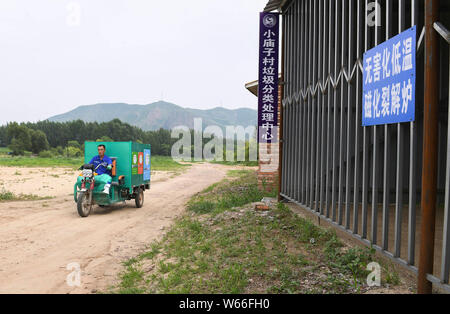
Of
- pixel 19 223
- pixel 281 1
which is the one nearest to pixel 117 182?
→ pixel 19 223

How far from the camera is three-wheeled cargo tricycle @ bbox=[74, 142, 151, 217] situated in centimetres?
941

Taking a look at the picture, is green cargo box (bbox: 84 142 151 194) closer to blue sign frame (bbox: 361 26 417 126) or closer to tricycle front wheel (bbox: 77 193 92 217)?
tricycle front wheel (bbox: 77 193 92 217)

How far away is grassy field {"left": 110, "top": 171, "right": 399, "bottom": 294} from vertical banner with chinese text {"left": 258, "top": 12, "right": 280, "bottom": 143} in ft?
7.96

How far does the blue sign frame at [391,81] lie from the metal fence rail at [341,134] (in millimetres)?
109

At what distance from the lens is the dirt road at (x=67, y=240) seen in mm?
4832

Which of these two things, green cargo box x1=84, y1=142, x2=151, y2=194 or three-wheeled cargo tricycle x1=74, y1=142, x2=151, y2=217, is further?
green cargo box x1=84, y1=142, x2=151, y2=194

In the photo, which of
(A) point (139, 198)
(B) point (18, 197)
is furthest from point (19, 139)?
(A) point (139, 198)

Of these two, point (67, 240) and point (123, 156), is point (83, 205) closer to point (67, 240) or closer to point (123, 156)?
point (123, 156)

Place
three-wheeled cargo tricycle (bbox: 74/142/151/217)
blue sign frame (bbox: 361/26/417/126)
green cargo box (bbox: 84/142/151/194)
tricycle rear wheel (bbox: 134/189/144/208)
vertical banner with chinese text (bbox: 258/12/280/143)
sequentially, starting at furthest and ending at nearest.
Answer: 1. tricycle rear wheel (bbox: 134/189/144/208)
2. green cargo box (bbox: 84/142/151/194)
3. three-wheeled cargo tricycle (bbox: 74/142/151/217)
4. vertical banner with chinese text (bbox: 258/12/280/143)
5. blue sign frame (bbox: 361/26/417/126)

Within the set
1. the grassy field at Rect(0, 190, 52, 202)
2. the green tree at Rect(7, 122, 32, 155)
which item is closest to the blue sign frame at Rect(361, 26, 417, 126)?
the grassy field at Rect(0, 190, 52, 202)

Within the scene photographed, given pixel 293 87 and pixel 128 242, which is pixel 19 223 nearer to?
pixel 128 242

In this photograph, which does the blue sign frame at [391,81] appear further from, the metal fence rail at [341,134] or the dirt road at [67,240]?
the dirt road at [67,240]

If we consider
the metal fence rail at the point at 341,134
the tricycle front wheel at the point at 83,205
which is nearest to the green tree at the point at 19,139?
the tricycle front wheel at the point at 83,205

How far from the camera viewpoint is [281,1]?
7.89 meters
